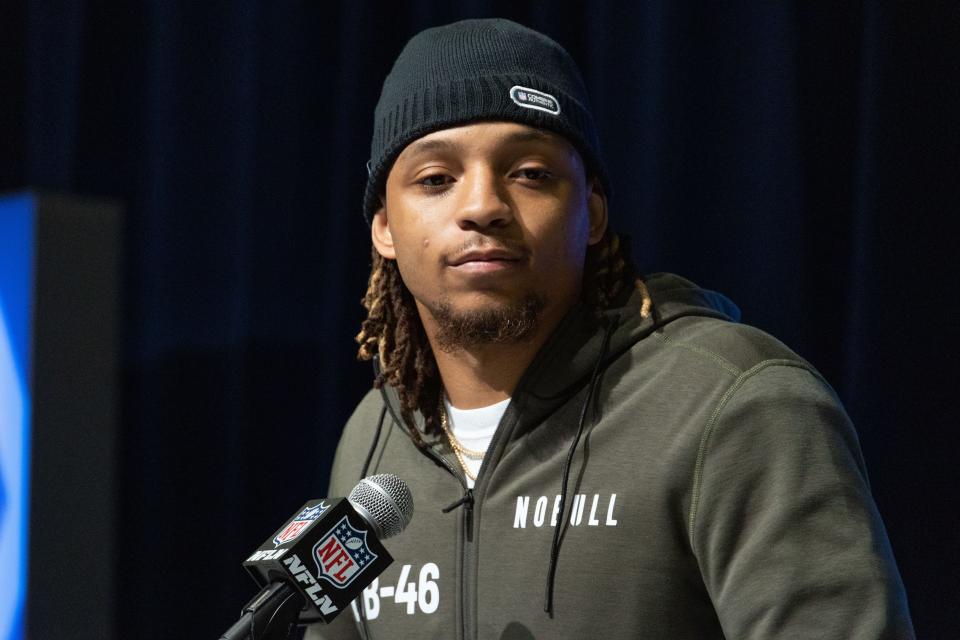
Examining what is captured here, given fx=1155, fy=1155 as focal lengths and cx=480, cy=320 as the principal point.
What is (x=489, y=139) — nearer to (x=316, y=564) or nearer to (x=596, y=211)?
(x=596, y=211)

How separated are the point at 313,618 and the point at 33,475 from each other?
1.08 m

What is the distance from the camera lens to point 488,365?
149cm

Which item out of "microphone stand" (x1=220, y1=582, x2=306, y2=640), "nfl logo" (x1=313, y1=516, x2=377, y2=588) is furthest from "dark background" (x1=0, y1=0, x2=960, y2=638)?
"microphone stand" (x1=220, y1=582, x2=306, y2=640)

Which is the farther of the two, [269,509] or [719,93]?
[269,509]

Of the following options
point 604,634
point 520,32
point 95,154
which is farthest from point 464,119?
point 95,154

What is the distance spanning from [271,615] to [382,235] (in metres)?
0.72

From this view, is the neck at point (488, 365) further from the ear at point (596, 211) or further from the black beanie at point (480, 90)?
the black beanie at point (480, 90)

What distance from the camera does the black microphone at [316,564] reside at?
99 cm

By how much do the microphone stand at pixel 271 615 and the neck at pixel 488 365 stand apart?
52 centimetres

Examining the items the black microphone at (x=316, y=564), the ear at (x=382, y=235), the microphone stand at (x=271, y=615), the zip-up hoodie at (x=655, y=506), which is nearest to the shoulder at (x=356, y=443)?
the zip-up hoodie at (x=655, y=506)

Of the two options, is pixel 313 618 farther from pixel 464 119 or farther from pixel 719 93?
pixel 719 93

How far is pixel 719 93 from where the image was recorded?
1.93 m

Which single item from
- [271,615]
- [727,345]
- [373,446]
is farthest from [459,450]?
[271,615]

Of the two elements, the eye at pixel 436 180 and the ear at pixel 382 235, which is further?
Answer: the ear at pixel 382 235
